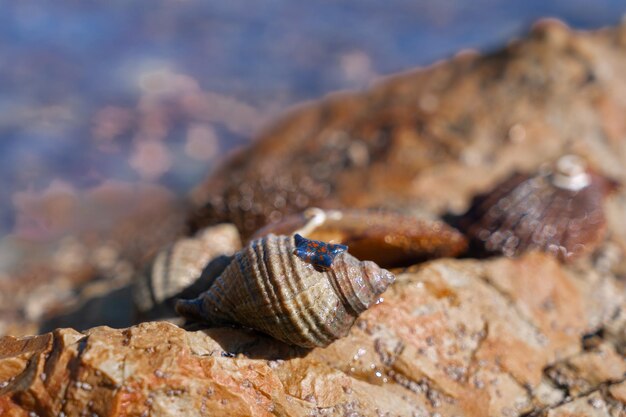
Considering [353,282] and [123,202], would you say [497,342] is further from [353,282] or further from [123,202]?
[123,202]

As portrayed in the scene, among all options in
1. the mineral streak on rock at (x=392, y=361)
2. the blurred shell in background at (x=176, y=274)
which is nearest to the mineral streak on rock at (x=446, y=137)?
the blurred shell in background at (x=176, y=274)

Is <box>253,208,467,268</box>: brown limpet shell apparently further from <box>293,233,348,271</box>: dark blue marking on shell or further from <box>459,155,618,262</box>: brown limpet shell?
<box>293,233,348,271</box>: dark blue marking on shell

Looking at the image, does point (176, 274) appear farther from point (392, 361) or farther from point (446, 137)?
point (446, 137)

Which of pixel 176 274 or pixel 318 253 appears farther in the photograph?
pixel 176 274

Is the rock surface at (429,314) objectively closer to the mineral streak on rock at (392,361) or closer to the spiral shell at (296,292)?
the mineral streak on rock at (392,361)

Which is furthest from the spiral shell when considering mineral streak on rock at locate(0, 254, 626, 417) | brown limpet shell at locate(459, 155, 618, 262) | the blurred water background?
the blurred water background

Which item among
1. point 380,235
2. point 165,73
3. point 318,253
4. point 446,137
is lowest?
point 318,253

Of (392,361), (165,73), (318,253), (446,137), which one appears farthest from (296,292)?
Result: (165,73)
